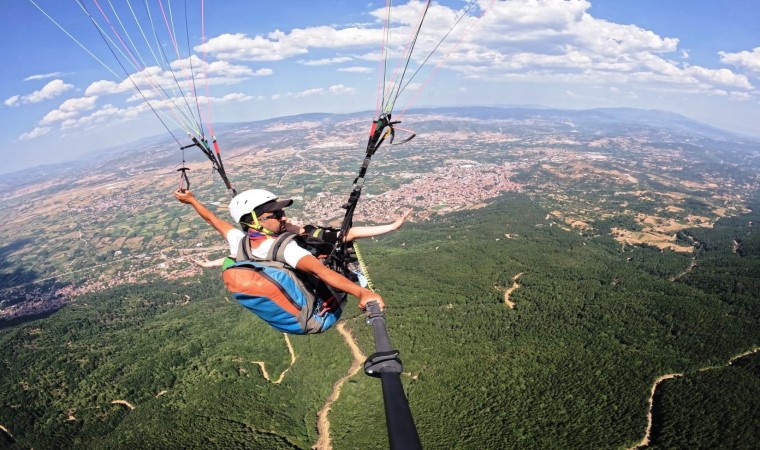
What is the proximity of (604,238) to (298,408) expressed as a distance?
54624mm

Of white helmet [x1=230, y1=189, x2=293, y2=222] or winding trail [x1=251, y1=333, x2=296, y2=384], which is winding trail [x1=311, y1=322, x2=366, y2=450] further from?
white helmet [x1=230, y1=189, x2=293, y2=222]

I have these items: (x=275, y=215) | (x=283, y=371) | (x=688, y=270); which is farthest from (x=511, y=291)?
(x=275, y=215)

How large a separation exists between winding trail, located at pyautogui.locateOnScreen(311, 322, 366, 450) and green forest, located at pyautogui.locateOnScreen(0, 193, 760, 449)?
15.6 inches

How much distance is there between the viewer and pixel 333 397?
1039 inches

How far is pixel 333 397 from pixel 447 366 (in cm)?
821

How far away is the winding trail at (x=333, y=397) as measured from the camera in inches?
913

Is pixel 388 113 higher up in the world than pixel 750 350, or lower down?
higher up

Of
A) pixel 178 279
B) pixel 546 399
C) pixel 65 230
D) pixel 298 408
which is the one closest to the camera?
pixel 546 399

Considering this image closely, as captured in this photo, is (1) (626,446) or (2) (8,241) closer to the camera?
(1) (626,446)

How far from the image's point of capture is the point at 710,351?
27.7m

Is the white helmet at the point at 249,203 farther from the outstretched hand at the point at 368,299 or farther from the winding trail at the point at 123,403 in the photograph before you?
the winding trail at the point at 123,403

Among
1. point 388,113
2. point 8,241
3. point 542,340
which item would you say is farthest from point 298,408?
point 8,241

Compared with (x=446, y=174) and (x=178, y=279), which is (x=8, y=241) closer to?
(x=178, y=279)

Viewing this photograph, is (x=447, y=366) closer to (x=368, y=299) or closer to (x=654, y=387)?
(x=654, y=387)
